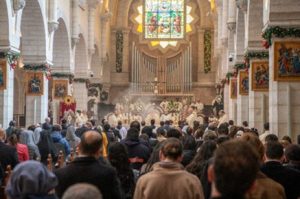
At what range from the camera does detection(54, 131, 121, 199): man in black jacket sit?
5.37 meters

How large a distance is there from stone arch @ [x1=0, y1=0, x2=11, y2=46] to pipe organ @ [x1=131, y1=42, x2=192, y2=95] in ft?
72.8

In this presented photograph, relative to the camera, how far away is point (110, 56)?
42844mm

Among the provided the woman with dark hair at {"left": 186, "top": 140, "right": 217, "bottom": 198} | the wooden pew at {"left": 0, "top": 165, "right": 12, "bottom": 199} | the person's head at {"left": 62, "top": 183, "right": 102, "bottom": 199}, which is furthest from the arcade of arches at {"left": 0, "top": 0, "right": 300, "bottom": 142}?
the person's head at {"left": 62, "top": 183, "right": 102, "bottom": 199}

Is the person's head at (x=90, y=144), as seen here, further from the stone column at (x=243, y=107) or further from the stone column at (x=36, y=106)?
the stone column at (x=36, y=106)

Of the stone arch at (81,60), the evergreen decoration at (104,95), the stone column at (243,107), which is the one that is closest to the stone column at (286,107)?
the stone column at (243,107)

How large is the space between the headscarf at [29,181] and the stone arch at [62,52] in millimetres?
25983

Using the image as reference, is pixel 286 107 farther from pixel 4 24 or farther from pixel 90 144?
pixel 90 144

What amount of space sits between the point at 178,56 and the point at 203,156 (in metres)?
35.7

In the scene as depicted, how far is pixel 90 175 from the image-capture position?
5363mm

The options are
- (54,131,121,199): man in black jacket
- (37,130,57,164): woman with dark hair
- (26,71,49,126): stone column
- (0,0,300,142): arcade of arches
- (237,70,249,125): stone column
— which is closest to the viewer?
(54,131,121,199): man in black jacket

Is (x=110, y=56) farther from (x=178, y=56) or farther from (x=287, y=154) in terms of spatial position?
(x=287, y=154)

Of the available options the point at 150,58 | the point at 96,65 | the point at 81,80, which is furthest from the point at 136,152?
the point at 150,58

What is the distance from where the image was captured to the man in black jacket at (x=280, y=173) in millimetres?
5969

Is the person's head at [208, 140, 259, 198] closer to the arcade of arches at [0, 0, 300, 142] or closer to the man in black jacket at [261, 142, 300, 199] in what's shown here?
the man in black jacket at [261, 142, 300, 199]
